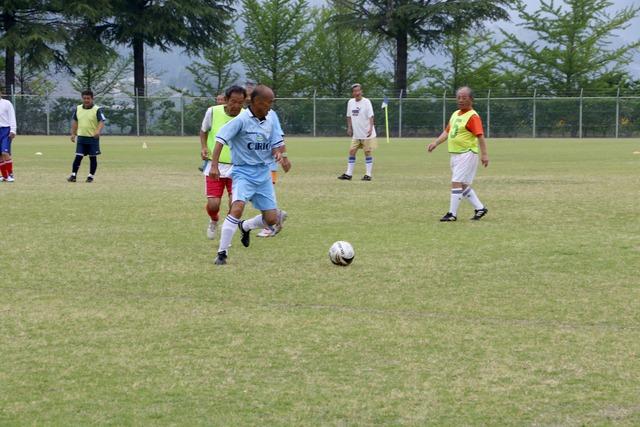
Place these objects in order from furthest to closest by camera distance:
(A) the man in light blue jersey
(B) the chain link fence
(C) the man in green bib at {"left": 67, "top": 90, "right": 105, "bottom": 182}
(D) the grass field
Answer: (B) the chain link fence < (C) the man in green bib at {"left": 67, "top": 90, "right": 105, "bottom": 182} < (A) the man in light blue jersey < (D) the grass field

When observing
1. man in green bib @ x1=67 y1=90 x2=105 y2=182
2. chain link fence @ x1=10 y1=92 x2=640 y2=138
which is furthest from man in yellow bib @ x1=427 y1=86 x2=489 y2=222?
chain link fence @ x1=10 y1=92 x2=640 y2=138

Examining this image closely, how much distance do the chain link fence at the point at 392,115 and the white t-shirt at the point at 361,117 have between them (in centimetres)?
3536

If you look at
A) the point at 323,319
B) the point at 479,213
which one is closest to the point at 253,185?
the point at 323,319

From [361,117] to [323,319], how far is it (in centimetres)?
1468

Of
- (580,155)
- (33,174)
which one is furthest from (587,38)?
(33,174)

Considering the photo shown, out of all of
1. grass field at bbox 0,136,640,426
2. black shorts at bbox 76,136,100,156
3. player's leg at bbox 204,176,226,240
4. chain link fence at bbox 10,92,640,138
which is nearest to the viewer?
grass field at bbox 0,136,640,426

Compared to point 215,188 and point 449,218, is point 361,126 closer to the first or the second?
point 449,218

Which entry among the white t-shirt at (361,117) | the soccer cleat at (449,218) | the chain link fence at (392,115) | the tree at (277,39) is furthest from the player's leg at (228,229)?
the tree at (277,39)

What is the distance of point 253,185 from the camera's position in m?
9.93

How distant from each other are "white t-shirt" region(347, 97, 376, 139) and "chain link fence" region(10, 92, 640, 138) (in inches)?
1392

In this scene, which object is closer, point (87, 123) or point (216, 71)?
point (87, 123)

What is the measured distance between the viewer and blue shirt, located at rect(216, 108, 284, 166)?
9766mm

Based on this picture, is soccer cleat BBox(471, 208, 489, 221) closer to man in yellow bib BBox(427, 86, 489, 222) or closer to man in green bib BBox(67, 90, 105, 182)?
man in yellow bib BBox(427, 86, 489, 222)

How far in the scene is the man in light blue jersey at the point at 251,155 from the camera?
9.68 metres
